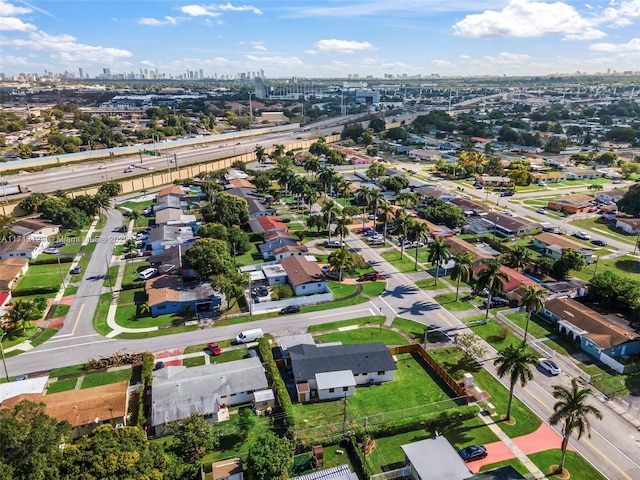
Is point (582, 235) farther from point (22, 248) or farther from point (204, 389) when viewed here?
point (22, 248)

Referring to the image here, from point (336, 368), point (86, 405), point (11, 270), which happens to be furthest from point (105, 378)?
point (11, 270)

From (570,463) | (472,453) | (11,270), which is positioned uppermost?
(11,270)

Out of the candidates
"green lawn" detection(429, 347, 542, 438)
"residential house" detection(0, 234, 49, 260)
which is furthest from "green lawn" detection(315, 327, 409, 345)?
"residential house" detection(0, 234, 49, 260)

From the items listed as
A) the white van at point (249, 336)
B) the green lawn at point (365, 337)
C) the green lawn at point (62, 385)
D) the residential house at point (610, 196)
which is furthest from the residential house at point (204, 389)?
the residential house at point (610, 196)

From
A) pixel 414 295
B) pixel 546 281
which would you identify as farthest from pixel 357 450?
pixel 546 281

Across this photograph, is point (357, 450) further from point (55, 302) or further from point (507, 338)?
point (55, 302)

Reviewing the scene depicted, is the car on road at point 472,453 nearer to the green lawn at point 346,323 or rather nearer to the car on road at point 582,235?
the green lawn at point 346,323
